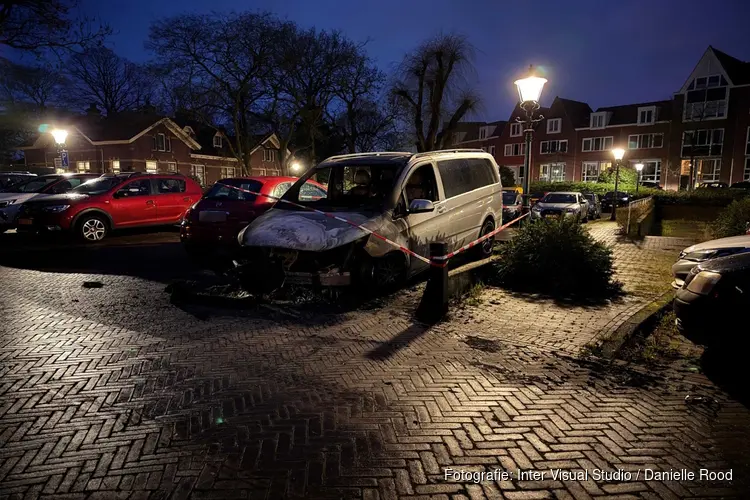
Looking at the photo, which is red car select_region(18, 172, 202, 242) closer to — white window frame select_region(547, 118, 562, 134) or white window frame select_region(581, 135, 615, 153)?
white window frame select_region(581, 135, 615, 153)

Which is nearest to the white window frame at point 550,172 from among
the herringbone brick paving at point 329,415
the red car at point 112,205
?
the red car at point 112,205

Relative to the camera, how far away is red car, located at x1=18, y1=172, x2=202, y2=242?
11.1m

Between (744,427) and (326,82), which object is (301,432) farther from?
(326,82)

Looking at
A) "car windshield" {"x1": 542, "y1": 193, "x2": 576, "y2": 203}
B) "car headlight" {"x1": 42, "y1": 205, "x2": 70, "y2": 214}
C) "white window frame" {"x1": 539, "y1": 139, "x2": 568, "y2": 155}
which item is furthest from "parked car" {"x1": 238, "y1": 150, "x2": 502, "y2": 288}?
"white window frame" {"x1": 539, "y1": 139, "x2": 568, "y2": 155}

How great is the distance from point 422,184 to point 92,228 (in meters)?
9.17

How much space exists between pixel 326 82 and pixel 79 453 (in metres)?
33.4

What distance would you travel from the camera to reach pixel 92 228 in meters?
11.6

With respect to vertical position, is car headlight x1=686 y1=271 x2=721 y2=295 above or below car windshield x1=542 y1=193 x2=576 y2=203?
below

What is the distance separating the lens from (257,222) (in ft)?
21.4

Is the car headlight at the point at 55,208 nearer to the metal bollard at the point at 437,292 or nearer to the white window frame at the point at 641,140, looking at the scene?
the metal bollard at the point at 437,292

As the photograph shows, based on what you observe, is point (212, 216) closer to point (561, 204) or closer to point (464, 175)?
point (464, 175)

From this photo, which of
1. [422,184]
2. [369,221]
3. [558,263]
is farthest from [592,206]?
[369,221]

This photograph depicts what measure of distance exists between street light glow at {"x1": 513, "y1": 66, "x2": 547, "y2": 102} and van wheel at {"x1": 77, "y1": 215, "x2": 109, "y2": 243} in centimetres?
1080

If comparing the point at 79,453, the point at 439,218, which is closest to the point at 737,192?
the point at 439,218
